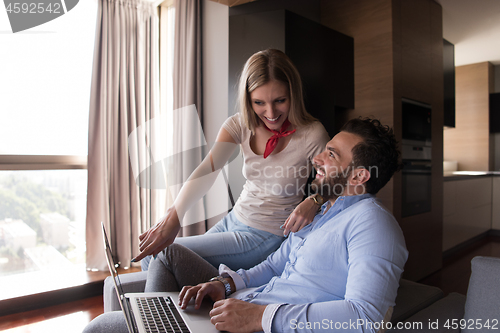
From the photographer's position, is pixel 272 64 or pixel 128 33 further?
pixel 128 33

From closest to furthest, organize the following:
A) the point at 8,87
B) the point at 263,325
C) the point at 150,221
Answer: the point at 263,325
the point at 8,87
the point at 150,221

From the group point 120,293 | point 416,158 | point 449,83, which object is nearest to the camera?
point 120,293

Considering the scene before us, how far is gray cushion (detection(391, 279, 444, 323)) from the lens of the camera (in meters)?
1.03

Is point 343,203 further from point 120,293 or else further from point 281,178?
point 120,293

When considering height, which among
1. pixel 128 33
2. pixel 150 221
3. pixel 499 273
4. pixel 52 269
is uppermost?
pixel 128 33

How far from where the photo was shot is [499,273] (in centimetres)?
91

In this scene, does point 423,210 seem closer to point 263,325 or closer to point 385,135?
point 385,135

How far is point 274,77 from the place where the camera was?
4.76ft

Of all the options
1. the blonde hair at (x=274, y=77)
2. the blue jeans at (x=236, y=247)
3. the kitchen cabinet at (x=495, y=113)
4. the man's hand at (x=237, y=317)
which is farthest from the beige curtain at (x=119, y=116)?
the kitchen cabinet at (x=495, y=113)

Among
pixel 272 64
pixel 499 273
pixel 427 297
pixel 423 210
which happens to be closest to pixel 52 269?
pixel 272 64

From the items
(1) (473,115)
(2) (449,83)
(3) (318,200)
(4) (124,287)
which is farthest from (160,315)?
(1) (473,115)

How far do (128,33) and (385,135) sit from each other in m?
2.65

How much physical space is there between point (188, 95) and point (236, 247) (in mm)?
1826

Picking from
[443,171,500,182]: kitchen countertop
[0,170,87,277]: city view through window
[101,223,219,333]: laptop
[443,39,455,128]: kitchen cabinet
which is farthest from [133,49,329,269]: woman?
[443,171,500,182]: kitchen countertop
